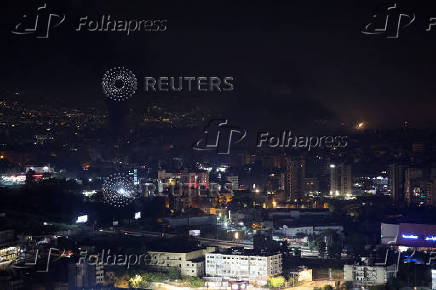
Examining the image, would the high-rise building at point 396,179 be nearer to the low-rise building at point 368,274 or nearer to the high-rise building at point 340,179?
the high-rise building at point 340,179

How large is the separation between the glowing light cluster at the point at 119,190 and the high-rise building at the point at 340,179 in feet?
18.9

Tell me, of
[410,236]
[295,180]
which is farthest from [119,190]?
[410,236]

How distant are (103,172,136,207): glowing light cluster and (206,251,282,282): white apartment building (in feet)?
14.9

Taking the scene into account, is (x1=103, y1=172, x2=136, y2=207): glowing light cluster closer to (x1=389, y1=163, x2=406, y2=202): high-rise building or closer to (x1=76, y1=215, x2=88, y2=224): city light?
(x1=76, y1=215, x2=88, y2=224): city light

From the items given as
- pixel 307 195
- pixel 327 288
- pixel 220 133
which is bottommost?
pixel 327 288

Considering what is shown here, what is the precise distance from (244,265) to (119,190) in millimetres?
6019

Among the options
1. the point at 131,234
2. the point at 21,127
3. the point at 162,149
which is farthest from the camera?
the point at 162,149

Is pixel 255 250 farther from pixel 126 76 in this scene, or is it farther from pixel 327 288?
pixel 126 76

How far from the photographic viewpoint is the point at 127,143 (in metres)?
19.3

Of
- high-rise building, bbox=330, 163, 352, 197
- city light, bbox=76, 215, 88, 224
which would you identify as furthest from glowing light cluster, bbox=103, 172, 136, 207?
high-rise building, bbox=330, 163, 352, 197

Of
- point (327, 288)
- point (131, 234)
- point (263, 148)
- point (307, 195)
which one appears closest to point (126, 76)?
point (131, 234)

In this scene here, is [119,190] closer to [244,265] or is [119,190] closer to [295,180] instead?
[295,180]

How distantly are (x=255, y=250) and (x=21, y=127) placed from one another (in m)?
7.14

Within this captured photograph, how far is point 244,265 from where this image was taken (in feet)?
33.7
